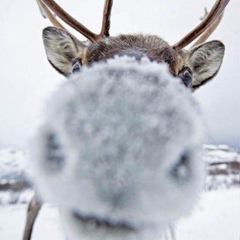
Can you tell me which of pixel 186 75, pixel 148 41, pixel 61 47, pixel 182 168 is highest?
pixel 61 47

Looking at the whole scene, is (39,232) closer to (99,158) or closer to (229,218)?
(229,218)

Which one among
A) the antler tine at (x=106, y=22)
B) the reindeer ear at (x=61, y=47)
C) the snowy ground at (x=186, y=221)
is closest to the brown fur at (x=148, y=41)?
the reindeer ear at (x=61, y=47)

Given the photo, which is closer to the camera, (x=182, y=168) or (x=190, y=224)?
(x=182, y=168)

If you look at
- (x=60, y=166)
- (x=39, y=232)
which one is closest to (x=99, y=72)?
(x=60, y=166)

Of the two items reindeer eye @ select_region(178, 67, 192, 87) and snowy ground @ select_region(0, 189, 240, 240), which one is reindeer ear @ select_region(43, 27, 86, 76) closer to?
reindeer eye @ select_region(178, 67, 192, 87)

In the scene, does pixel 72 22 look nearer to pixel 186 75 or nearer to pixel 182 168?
pixel 186 75

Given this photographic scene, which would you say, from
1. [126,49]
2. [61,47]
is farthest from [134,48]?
[61,47]
